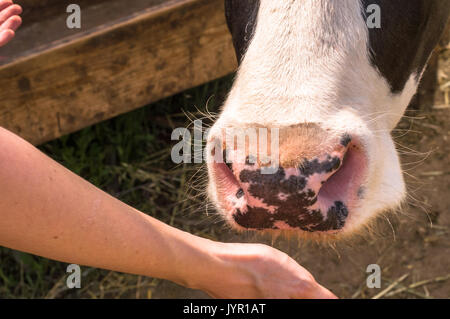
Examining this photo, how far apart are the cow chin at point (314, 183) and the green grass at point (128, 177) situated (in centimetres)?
114

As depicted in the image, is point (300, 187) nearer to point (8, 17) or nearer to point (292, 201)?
point (292, 201)

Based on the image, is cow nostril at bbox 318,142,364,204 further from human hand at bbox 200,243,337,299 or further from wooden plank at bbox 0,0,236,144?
wooden plank at bbox 0,0,236,144

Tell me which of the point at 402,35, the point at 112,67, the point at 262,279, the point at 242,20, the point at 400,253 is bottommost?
the point at 262,279

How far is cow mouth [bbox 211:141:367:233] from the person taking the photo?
1.48 m

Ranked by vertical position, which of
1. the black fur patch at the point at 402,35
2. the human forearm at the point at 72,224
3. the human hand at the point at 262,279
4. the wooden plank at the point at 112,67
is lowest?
the human hand at the point at 262,279

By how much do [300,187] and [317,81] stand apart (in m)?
0.29

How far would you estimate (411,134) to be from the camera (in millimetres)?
3162

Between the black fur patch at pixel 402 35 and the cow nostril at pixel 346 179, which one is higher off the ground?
the black fur patch at pixel 402 35

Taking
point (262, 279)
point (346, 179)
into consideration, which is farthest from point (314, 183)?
point (262, 279)

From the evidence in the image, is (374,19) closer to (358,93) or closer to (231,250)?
(358,93)

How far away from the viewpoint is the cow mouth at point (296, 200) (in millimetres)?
1479

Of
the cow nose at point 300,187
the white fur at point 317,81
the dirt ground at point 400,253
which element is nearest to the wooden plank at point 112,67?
the dirt ground at point 400,253

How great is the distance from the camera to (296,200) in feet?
4.84

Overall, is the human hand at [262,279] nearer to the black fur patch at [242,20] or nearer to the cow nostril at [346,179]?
the cow nostril at [346,179]
